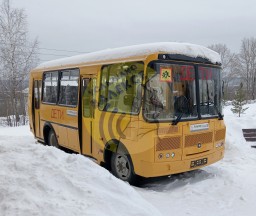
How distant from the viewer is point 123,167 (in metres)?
6.88

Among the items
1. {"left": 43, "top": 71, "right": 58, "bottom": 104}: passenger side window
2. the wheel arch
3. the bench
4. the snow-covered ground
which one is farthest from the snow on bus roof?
the bench

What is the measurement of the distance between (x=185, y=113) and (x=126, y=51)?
1.77m

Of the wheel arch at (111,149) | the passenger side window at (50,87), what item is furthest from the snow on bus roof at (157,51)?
the passenger side window at (50,87)

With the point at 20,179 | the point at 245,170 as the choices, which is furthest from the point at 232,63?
the point at 20,179

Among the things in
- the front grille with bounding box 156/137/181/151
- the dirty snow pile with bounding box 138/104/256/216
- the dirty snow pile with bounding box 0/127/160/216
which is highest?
the front grille with bounding box 156/137/181/151

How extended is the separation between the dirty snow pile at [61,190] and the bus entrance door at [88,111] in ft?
8.15

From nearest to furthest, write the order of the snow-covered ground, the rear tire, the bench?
the snow-covered ground → the rear tire → the bench

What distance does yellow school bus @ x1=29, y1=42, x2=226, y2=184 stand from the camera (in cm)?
610

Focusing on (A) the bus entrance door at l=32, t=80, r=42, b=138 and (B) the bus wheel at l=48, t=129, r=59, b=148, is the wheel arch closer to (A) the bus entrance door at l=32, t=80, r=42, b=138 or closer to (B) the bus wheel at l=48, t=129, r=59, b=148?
(B) the bus wheel at l=48, t=129, r=59, b=148

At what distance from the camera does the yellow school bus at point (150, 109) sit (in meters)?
6.10

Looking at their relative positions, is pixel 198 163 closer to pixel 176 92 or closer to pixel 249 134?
pixel 176 92

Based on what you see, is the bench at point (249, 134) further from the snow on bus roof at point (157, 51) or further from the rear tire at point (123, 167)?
the rear tire at point (123, 167)

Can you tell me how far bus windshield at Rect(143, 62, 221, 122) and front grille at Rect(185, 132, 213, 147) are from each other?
37cm

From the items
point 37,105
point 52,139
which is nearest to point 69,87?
point 52,139
